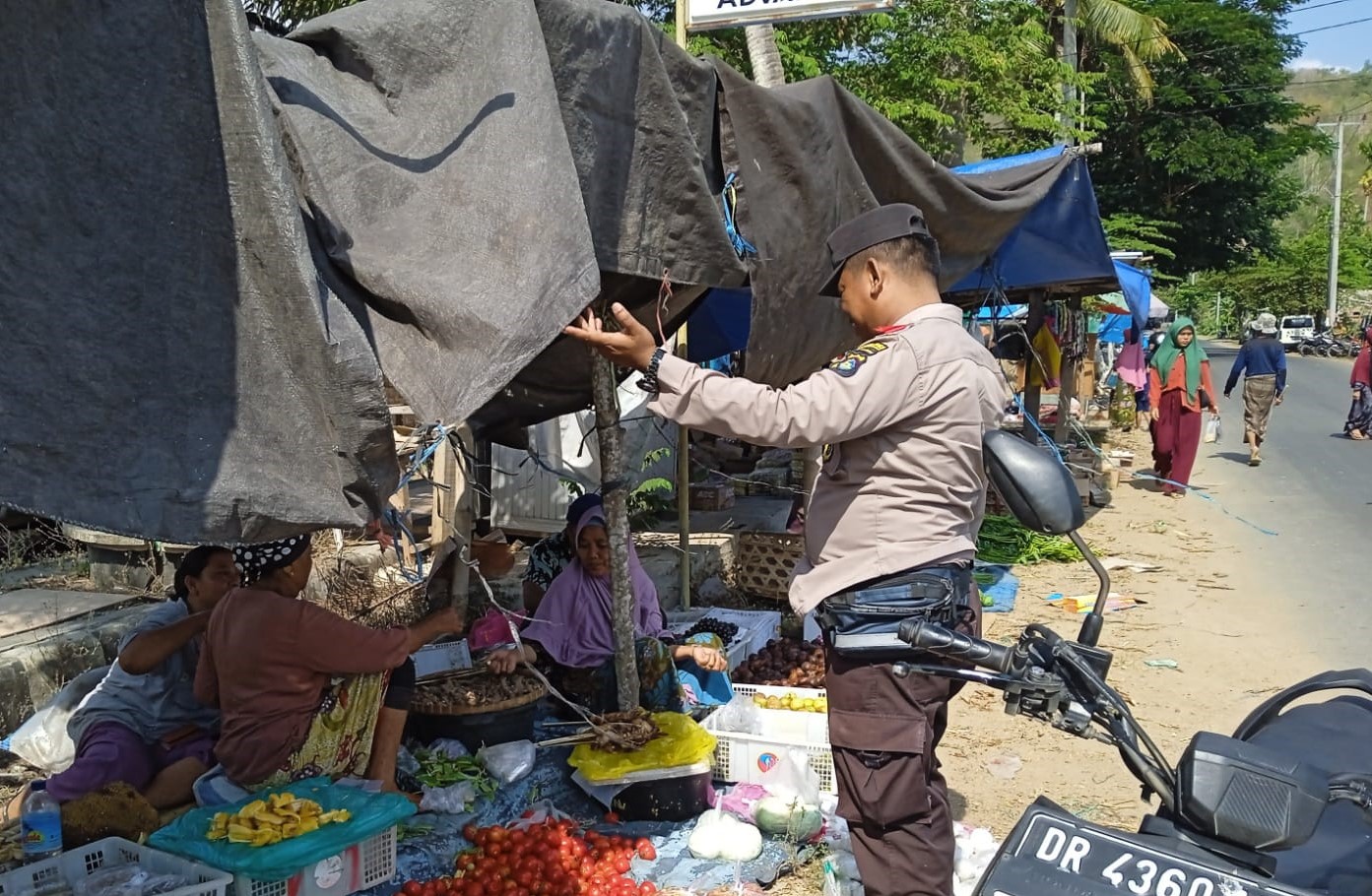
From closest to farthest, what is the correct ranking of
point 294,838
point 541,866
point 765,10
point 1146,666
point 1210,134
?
1. point 294,838
2. point 541,866
3. point 765,10
4. point 1146,666
5. point 1210,134

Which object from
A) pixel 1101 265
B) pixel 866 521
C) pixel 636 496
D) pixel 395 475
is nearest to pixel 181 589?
pixel 395 475

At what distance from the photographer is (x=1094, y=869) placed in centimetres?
169

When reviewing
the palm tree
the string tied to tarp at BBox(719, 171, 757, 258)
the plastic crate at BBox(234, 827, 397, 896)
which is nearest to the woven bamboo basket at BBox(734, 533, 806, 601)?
the string tied to tarp at BBox(719, 171, 757, 258)

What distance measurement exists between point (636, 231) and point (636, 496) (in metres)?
6.62

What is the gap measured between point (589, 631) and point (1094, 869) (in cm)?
364

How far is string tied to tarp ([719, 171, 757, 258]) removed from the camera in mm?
3637

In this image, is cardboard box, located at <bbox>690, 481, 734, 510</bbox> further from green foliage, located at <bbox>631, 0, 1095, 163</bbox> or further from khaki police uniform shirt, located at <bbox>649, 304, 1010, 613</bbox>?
khaki police uniform shirt, located at <bbox>649, 304, 1010, 613</bbox>

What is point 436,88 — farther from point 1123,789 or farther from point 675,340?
point 1123,789

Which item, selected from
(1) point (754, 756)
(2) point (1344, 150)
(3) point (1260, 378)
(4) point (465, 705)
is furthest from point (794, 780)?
(2) point (1344, 150)

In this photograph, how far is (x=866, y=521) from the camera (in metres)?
2.86

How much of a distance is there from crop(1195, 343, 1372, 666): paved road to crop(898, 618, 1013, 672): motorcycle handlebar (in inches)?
224

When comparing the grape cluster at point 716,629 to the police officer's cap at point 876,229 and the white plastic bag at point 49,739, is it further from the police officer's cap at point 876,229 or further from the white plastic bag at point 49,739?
the police officer's cap at point 876,229

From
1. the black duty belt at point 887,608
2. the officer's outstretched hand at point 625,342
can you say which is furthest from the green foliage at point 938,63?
the black duty belt at point 887,608

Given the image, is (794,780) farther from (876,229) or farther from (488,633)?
(876,229)
